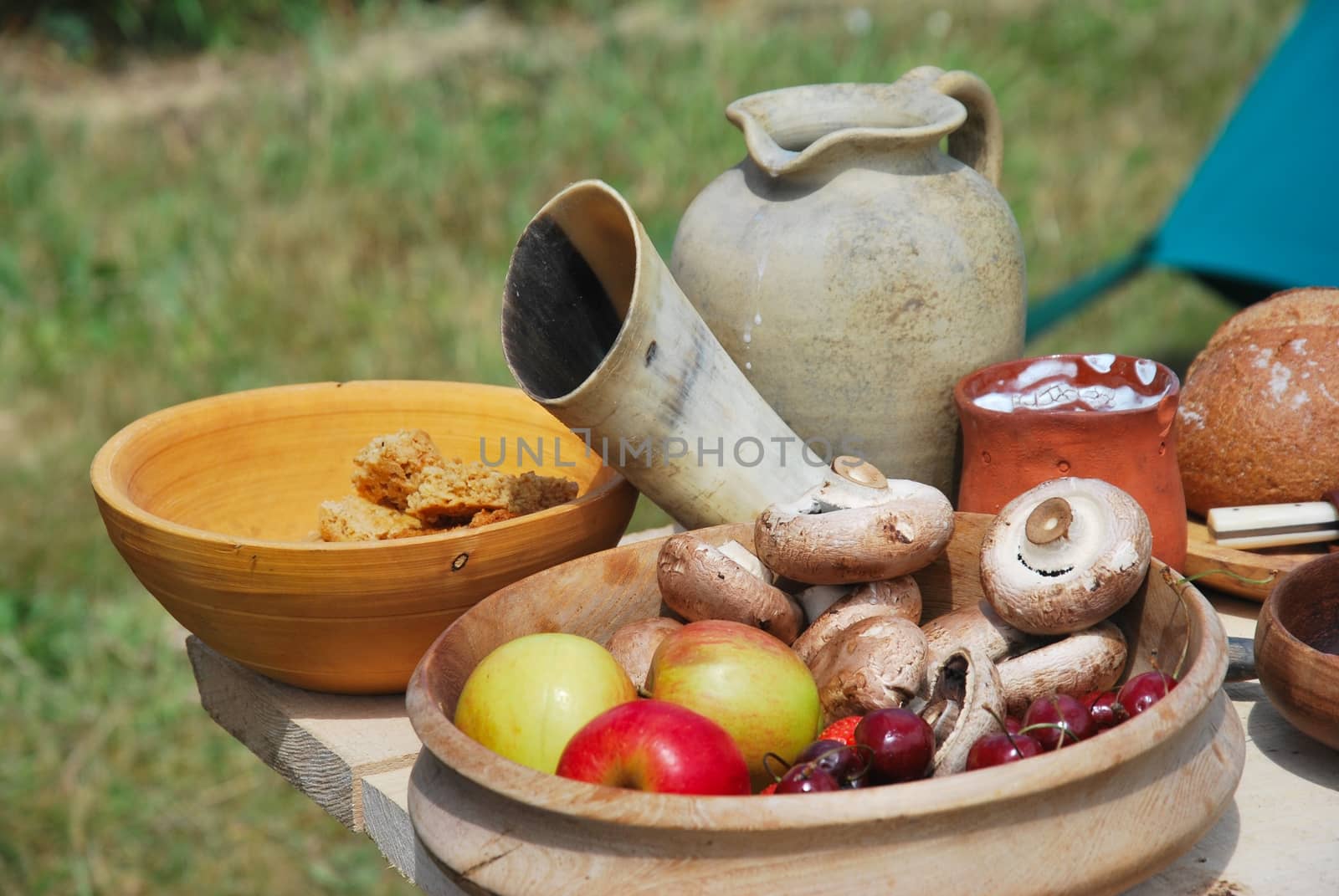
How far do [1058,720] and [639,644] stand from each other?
1.27 feet

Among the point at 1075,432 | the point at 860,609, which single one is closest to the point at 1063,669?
the point at 860,609

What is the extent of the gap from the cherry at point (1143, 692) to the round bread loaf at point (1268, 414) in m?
0.55

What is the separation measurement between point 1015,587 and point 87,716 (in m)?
2.28

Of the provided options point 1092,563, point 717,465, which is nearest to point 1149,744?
point 1092,563

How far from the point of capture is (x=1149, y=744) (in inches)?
35.0

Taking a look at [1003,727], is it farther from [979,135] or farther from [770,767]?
[979,135]

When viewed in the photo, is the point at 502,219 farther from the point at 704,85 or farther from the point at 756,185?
the point at 756,185

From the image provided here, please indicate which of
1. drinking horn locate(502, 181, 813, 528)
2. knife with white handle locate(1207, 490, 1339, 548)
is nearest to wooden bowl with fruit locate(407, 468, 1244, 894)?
drinking horn locate(502, 181, 813, 528)

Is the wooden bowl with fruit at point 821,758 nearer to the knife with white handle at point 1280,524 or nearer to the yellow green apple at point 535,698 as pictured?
the yellow green apple at point 535,698

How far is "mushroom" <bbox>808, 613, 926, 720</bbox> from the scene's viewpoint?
1.10 meters

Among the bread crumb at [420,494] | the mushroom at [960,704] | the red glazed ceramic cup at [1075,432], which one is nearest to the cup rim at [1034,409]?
the red glazed ceramic cup at [1075,432]

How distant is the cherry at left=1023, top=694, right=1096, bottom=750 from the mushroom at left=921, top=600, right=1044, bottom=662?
0.14 meters

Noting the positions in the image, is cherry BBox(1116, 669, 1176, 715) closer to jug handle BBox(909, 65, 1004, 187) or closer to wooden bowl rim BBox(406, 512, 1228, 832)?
wooden bowl rim BBox(406, 512, 1228, 832)

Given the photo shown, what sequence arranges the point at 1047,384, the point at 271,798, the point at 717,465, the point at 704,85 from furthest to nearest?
the point at 704,85
the point at 271,798
the point at 1047,384
the point at 717,465
